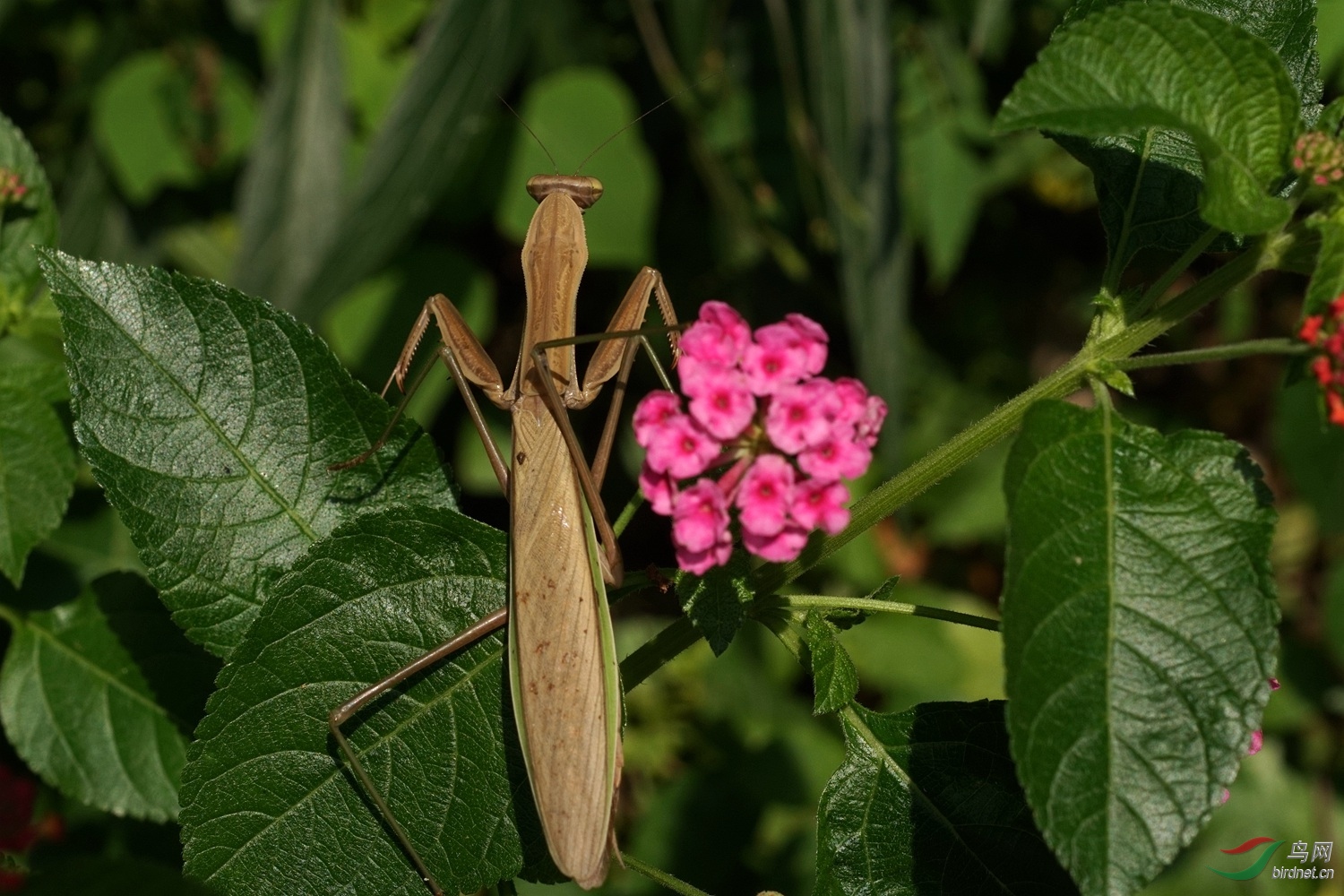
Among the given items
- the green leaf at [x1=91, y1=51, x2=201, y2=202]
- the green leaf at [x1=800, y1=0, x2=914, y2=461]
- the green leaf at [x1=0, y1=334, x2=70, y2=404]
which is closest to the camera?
the green leaf at [x1=0, y1=334, x2=70, y2=404]

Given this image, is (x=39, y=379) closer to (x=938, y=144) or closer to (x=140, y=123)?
(x=140, y=123)

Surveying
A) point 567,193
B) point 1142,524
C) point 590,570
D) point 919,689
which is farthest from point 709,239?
point 1142,524

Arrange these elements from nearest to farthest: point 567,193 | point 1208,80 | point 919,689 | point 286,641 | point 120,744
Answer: point 1208,80
point 286,641
point 120,744
point 567,193
point 919,689

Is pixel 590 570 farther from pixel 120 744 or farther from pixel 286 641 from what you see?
pixel 120 744

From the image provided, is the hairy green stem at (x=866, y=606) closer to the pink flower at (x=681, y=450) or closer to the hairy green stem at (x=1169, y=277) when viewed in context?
the pink flower at (x=681, y=450)

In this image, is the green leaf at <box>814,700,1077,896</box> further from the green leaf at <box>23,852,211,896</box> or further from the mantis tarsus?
the green leaf at <box>23,852,211,896</box>

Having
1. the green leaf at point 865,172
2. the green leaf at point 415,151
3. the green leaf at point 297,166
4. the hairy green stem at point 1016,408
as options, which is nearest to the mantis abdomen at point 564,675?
the hairy green stem at point 1016,408

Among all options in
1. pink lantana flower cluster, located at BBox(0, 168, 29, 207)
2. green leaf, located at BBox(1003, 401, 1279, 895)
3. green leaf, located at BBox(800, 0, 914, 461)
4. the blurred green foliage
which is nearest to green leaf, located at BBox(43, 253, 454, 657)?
pink lantana flower cluster, located at BBox(0, 168, 29, 207)
